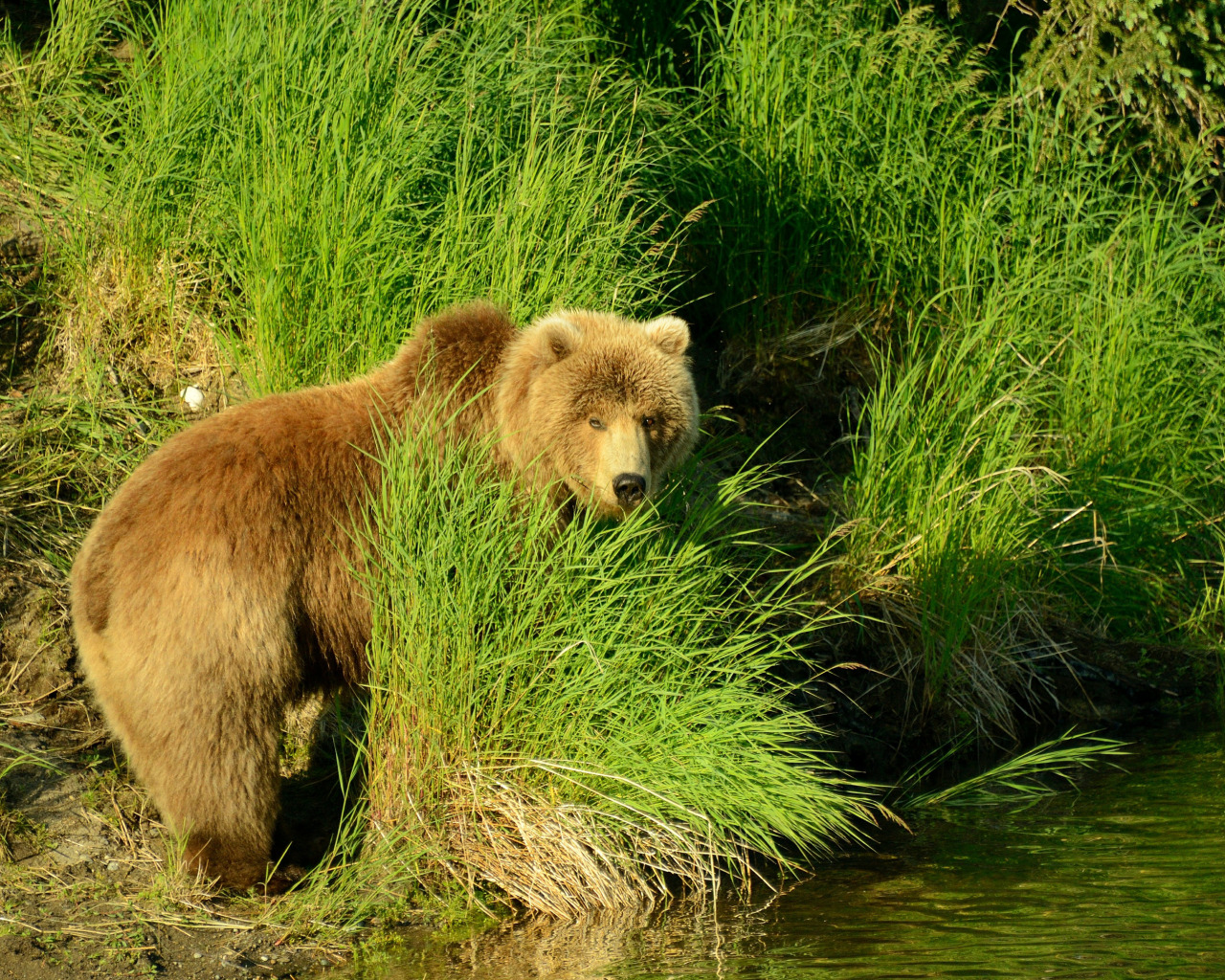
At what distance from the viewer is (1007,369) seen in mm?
7707

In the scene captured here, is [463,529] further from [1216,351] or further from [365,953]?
[1216,351]

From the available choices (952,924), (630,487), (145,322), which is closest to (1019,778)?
(952,924)

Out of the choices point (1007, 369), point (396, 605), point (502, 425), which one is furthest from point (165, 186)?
point (1007, 369)

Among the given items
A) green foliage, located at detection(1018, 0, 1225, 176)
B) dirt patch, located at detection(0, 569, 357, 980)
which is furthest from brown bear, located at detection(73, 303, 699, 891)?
green foliage, located at detection(1018, 0, 1225, 176)

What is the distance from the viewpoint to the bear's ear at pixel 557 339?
4957 mm

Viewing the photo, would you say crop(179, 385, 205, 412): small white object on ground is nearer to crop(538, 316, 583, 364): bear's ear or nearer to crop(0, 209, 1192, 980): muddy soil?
crop(0, 209, 1192, 980): muddy soil

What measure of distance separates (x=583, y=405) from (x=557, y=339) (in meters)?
0.27

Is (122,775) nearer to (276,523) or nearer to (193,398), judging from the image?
(276,523)

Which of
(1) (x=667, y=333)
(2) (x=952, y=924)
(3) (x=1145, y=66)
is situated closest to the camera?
(2) (x=952, y=924)

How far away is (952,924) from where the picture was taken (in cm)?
443

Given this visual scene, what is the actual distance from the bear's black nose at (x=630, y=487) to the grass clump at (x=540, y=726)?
0.57ft

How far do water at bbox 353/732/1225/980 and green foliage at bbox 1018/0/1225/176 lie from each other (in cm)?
530

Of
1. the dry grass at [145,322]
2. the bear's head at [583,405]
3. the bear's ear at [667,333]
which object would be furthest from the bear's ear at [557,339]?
the dry grass at [145,322]

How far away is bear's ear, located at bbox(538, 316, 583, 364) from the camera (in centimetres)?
496
